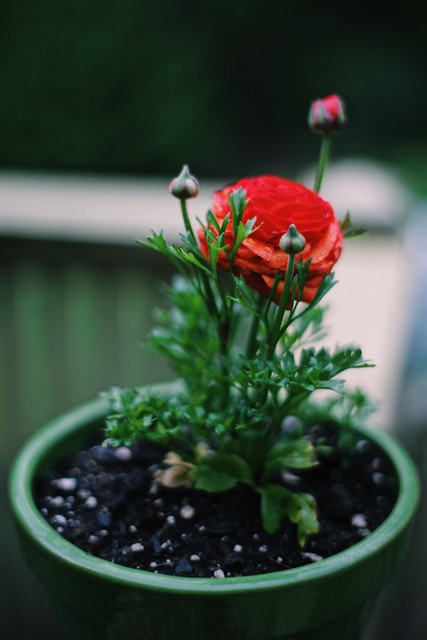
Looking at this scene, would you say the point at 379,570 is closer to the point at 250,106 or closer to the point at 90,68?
the point at 90,68

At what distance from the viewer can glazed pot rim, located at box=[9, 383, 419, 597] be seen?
50 cm

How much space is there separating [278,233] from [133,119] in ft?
11.0

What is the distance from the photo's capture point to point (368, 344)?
1.55 metres

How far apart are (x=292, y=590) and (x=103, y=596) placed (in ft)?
0.43

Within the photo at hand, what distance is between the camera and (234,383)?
584 mm

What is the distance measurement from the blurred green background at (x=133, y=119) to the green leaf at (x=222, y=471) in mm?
908

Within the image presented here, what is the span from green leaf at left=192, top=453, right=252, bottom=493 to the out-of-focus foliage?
3097 millimetres

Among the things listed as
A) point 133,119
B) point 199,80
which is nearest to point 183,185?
point 133,119

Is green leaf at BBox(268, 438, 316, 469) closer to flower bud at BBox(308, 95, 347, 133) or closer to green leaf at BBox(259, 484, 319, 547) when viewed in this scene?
green leaf at BBox(259, 484, 319, 547)

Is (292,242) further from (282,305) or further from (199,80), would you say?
(199,80)

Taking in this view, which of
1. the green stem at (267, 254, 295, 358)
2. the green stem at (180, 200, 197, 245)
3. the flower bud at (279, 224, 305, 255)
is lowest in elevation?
the green stem at (267, 254, 295, 358)

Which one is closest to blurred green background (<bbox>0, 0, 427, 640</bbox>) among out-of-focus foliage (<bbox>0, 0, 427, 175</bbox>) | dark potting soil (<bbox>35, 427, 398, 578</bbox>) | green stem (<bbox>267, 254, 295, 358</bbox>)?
out-of-focus foliage (<bbox>0, 0, 427, 175</bbox>)

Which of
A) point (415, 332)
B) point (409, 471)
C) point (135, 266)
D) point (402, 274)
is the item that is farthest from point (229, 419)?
point (402, 274)

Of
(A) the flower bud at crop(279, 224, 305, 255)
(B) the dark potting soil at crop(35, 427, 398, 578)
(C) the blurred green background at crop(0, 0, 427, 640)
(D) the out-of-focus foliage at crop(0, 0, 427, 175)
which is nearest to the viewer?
(A) the flower bud at crop(279, 224, 305, 255)
